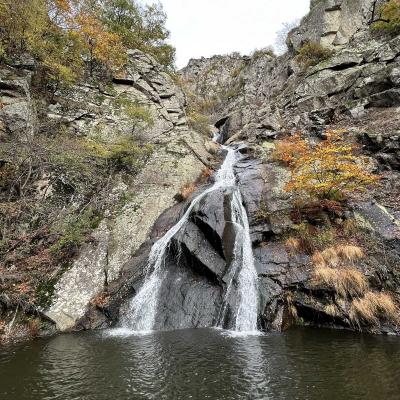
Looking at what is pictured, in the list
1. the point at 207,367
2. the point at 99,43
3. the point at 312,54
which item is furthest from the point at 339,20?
the point at 207,367

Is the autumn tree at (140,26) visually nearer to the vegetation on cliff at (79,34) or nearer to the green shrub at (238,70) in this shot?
the vegetation on cliff at (79,34)

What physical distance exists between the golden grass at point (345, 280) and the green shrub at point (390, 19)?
22.6 metres

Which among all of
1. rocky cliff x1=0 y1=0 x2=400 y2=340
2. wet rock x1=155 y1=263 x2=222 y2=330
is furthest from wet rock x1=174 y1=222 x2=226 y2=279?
wet rock x1=155 y1=263 x2=222 y2=330

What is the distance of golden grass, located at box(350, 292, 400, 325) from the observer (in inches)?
324

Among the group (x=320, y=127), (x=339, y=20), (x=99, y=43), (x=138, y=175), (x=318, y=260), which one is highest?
(x=339, y=20)

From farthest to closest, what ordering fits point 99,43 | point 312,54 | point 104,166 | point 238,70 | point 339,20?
1. point 238,70
2. point 339,20
3. point 312,54
4. point 99,43
5. point 104,166

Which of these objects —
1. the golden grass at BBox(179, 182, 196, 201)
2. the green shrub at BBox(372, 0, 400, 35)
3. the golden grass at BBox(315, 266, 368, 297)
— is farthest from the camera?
the green shrub at BBox(372, 0, 400, 35)

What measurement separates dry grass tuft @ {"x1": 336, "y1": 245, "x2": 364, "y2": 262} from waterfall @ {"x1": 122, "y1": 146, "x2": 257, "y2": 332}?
283 cm

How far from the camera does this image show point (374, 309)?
8312mm

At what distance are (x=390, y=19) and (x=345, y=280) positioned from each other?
23.8m

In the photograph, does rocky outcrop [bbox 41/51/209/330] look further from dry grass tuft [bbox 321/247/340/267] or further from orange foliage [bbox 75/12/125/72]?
dry grass tuft [bbox 321/247/340/267]

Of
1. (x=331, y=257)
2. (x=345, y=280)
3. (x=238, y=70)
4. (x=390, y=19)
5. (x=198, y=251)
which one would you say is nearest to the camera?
(x=345, y=280)

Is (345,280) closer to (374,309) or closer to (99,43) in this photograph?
(374,309)

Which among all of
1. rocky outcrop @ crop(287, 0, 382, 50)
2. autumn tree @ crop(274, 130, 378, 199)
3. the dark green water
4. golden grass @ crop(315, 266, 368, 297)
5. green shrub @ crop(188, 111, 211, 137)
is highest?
rocky outcrop @ crop(287, 0, 382, 50)
